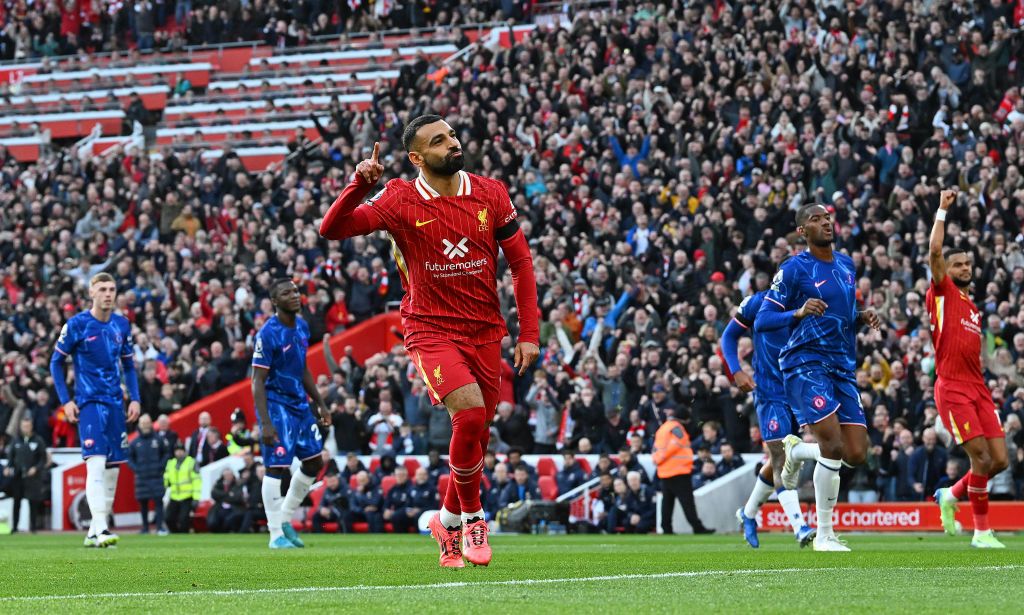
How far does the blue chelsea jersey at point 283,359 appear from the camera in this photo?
14.5 metres

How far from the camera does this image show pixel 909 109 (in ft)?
82.5

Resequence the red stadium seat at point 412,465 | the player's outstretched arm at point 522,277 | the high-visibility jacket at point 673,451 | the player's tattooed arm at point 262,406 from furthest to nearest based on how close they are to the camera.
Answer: the red stadium seat at point 412,465 → the high-visibility jacket at point 673,451 → the player's tattooed arm at point 262,406 → the player's outstretched arm at point 522,277

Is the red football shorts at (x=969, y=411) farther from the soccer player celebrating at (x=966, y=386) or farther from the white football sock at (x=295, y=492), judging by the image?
the white football sock at (x=295, y=492)

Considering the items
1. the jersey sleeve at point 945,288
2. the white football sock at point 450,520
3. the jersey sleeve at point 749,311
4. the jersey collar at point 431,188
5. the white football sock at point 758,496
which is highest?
the jersey collar at point 431,188

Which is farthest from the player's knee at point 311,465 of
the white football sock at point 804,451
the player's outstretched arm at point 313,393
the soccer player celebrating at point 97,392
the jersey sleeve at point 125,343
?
the white football sock at point 804,451

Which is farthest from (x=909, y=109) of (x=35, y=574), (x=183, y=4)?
(x=183, y=4)

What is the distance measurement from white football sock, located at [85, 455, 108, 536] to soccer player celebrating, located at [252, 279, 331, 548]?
1595 mm

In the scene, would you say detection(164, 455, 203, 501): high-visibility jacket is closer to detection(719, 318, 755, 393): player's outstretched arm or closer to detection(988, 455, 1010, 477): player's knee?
detection(719, 318, 755, 393): player's outstretched arm

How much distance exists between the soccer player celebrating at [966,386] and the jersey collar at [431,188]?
Result: 490cm

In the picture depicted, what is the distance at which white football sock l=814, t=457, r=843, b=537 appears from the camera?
1189 cm

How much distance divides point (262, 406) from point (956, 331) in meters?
6.10

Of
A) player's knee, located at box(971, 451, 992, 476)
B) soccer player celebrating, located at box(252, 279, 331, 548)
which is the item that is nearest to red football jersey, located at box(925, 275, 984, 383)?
player's knee, located at box(971, 451, 992, 476)

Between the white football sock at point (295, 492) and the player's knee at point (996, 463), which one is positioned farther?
the white football sock at point (295, 492)

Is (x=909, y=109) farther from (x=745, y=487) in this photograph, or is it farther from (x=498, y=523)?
(x=498, y=523)
